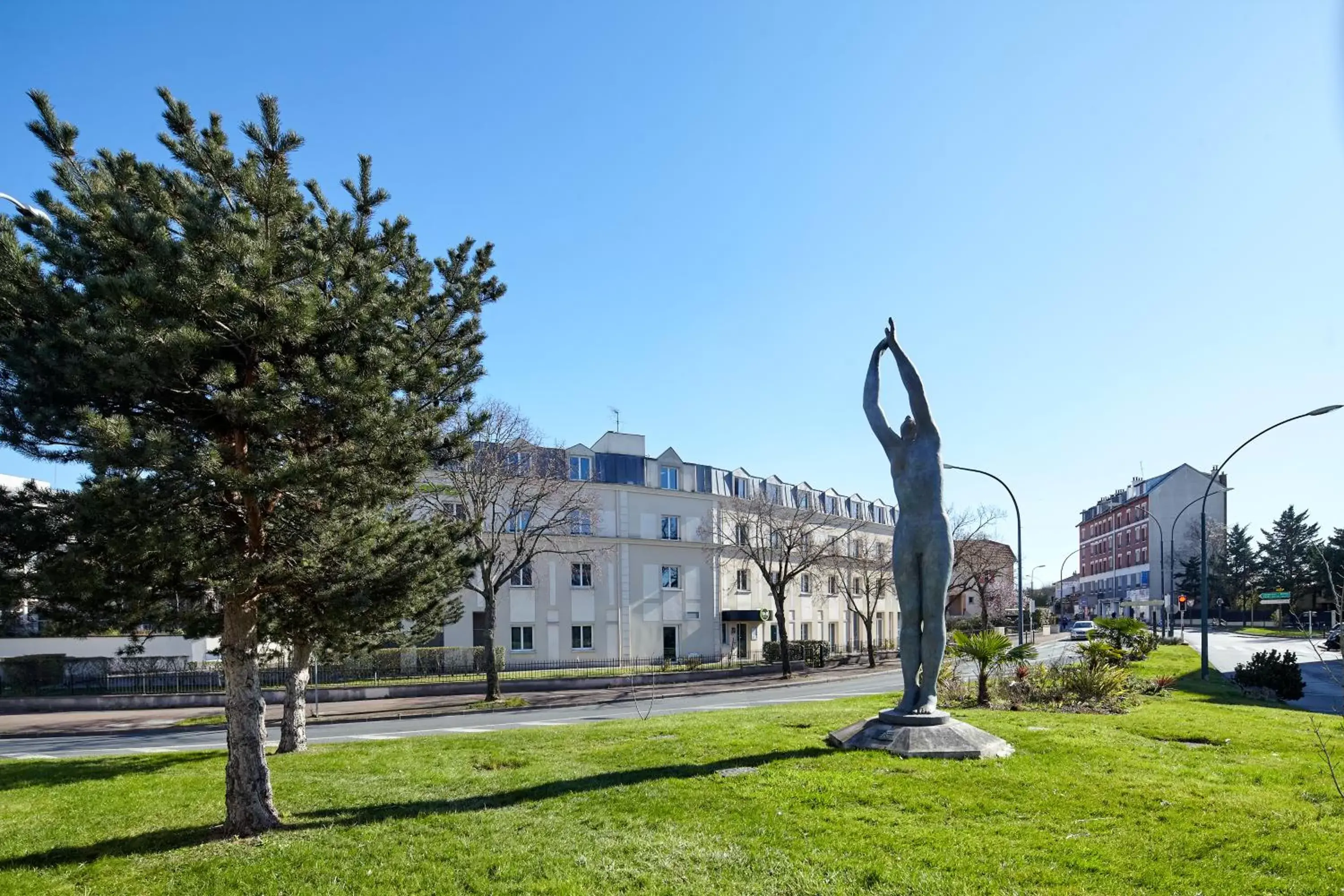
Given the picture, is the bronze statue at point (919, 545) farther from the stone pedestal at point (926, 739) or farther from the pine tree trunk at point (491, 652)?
the pine tree trunk at point (491, 652)

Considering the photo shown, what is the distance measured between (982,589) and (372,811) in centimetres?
5146

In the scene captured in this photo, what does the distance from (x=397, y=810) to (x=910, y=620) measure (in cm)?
613

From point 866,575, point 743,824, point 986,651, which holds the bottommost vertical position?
point 866,575

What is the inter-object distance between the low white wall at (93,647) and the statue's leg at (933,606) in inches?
1201

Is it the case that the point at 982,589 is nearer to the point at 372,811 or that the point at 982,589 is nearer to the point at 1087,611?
the point at 372,811

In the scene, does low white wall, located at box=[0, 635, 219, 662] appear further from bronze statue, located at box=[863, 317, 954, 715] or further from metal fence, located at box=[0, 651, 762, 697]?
bronze statue, located at box=[863, 317, 954, 715]

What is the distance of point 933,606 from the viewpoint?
407 inches

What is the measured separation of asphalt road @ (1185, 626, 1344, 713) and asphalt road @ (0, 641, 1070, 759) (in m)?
11.0

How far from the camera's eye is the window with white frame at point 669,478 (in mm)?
46500

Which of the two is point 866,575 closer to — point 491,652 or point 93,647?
point 491,652

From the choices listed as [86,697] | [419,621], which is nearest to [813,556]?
[419,621]

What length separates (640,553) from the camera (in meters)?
44.6

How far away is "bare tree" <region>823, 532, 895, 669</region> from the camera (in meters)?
44.4

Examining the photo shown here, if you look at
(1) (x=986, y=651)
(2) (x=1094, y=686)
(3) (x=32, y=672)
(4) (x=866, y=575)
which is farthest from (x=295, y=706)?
(4) (x=866, y=575)
